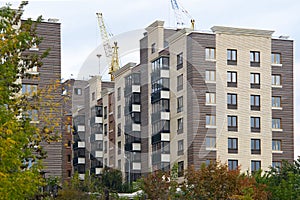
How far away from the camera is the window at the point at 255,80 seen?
246 ft

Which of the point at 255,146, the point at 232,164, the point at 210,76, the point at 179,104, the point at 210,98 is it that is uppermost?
the point at 210,76

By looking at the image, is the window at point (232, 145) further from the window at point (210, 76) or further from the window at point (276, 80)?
the window at point (276, 80)

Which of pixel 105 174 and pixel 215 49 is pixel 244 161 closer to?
pixel 215 49

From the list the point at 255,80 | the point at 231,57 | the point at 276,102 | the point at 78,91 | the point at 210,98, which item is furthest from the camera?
the point at 78,91

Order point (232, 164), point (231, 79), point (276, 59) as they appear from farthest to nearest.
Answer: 1. point (276, 59)
2. point (231, 79)
3. point (232, 164)

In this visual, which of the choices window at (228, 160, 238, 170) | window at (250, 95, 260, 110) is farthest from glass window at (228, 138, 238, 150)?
window at (250, 95, 260, 110)

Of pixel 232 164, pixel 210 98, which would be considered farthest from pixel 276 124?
pixel 210 98

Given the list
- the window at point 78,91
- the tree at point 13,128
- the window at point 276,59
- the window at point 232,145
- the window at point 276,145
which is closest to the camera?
the tree at point 13,128

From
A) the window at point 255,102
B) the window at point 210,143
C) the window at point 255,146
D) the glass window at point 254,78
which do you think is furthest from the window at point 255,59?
the window at point 210,143

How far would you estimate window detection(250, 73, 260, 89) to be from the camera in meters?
74.9

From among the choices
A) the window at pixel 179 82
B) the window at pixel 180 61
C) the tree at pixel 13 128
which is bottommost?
the tree at pixel 13 128

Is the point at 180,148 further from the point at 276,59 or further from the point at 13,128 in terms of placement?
the point at 13,128

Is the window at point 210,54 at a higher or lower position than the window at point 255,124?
higher

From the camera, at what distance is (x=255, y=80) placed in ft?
246
